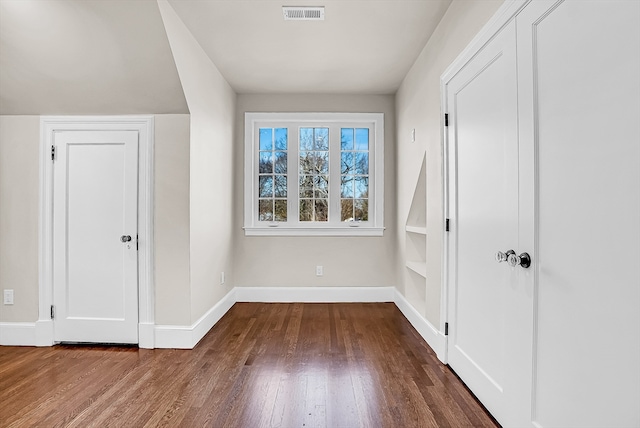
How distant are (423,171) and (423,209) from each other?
57 cm

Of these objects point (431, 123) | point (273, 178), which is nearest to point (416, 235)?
point (431, 123)

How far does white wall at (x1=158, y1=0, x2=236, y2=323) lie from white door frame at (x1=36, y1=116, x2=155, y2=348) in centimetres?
33

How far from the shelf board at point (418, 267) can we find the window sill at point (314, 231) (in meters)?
0.71

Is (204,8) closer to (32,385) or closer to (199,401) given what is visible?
(199,401)

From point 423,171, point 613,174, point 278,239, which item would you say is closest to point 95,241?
point 278,239

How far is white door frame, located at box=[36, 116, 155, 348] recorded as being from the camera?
2.77m

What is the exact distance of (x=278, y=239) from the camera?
13.8 ft

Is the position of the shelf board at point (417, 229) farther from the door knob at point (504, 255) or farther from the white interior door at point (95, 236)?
the white interior door at point (95, 236)

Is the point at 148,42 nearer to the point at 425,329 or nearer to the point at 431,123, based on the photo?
the point at 431,123

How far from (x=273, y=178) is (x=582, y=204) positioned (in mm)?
3430

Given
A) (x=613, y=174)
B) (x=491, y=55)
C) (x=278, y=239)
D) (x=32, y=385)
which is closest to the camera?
(x=613, y=174)

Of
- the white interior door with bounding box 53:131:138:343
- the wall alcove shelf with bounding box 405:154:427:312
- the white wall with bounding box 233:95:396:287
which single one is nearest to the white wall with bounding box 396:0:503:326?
the wall alcove shelf with bounding box 405:154:427:312

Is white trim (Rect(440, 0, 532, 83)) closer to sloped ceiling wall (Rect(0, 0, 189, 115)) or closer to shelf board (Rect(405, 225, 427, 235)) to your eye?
shelf board (Rect(405, 225, 427, 235))

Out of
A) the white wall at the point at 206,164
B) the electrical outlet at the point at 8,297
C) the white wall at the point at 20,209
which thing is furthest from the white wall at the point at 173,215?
the electrical outlet at the point at 8,297
